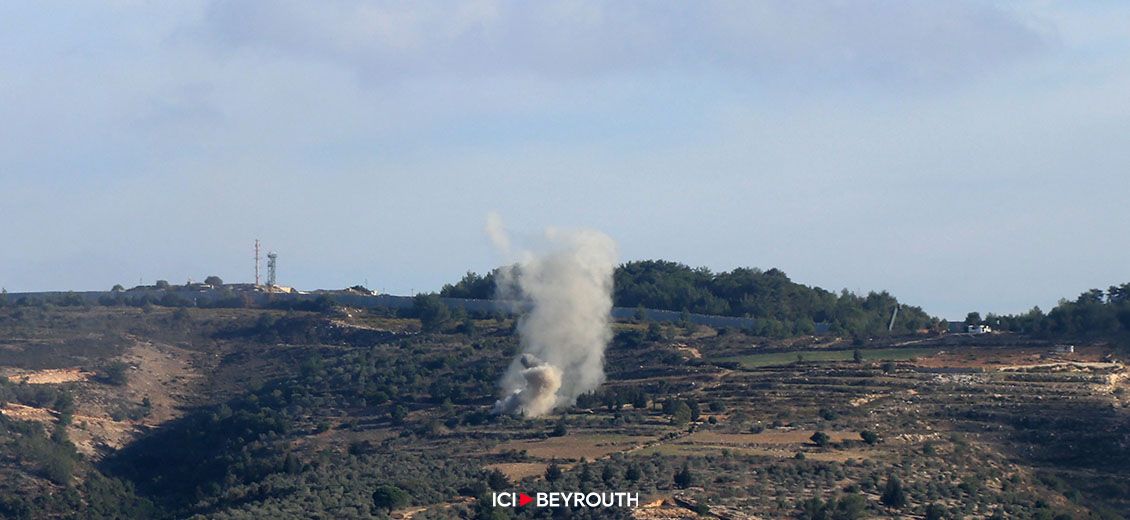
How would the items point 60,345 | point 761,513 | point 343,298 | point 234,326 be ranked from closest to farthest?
point 761,513 → point 60,345 → point 234,326 → point 343,298

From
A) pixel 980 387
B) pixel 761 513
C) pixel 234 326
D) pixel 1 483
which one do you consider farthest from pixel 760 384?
pixel 234 326

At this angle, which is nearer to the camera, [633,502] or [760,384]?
[633,502]

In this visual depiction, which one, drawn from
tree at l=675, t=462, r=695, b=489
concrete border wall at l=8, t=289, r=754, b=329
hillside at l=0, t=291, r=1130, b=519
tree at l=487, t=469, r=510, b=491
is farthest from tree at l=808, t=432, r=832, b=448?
concrete border wall at l=8, t=289, r=754, b=329

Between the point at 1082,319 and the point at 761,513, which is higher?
the point at 1082,319

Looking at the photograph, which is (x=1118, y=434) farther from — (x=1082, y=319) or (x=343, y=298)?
(x=343, y=298)

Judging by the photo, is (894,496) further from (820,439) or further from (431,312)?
(431,312)

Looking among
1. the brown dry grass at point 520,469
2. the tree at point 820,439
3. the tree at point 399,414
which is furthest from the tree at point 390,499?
the tree at point 399,414

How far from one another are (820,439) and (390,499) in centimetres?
2029

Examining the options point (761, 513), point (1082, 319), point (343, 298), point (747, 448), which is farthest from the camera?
point (343, 298)

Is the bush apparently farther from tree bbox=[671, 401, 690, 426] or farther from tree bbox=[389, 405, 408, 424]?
tree bbox=[671, 401, 690, 426]

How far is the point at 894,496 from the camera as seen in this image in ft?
211

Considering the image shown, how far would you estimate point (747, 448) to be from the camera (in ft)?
246

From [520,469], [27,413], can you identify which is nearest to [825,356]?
[520,469]

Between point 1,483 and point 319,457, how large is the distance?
52.9ft
